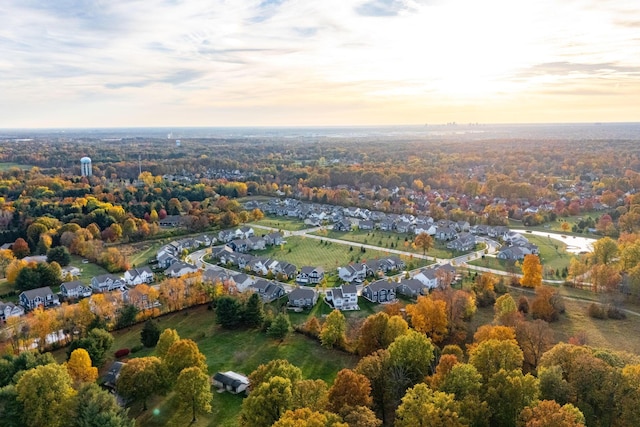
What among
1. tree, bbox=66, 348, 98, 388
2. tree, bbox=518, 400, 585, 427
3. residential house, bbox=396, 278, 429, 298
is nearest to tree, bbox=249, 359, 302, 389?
tree, bbox=66, 348, 98, 388

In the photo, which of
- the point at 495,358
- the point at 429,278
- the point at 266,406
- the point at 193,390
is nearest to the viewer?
the point at 266,406

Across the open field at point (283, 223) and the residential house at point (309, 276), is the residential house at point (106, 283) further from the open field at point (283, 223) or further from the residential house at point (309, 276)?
the open field at point (283, 223)

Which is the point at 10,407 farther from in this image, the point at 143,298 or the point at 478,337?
the point at 478,337

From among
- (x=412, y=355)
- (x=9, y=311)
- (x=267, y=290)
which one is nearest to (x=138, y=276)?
(x=9, y=311)

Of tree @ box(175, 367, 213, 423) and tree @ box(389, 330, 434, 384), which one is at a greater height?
tree @ box(389, 330, 434, 384)

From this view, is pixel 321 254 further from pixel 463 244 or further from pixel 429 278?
pixel 463 244

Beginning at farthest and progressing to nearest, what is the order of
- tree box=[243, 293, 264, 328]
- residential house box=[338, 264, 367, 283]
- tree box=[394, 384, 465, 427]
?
1. residential house box=[338, 264, 367, 283]
2. tree box=[243, 293, 264, 328]
3. tree box=[394, 384, 465, 427]

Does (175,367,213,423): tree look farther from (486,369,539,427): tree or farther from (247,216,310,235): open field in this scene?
(247,216,310,235): open field
